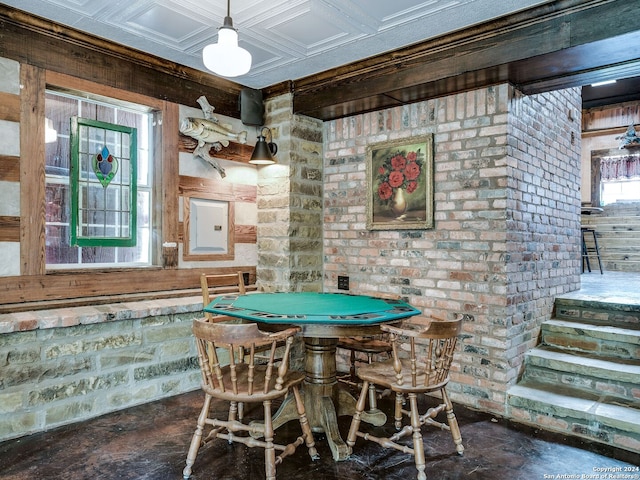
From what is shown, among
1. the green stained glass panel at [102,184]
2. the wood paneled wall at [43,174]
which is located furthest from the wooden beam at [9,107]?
the green stained glass panel at [102,184]

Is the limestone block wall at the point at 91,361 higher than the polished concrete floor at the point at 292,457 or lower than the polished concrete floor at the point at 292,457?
higher

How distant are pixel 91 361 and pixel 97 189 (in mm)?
1258

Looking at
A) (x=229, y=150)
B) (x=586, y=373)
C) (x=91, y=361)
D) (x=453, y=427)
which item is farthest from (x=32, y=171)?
(x=586, y=373)

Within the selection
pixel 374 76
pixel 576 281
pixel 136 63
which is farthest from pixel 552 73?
pixel 136 63

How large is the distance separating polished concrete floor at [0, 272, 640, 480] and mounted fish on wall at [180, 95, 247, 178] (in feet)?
7.02

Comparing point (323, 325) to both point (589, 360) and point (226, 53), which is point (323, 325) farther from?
point (589, 360)

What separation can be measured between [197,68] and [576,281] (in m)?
4.08

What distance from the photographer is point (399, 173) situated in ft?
12.2

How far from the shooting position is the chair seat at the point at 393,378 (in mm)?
2242

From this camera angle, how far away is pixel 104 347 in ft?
9.96

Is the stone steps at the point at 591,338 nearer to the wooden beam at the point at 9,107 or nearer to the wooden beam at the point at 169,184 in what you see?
the wooden beam at the point at 169,184

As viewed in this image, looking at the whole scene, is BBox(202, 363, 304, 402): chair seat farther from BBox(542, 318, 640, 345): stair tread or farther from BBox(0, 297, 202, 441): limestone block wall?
BBox(542, 318, 640, 345): stair tread

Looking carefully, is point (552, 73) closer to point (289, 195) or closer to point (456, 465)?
point (289, 195)

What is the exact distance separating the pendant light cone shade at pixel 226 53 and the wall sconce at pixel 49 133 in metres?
1.54
